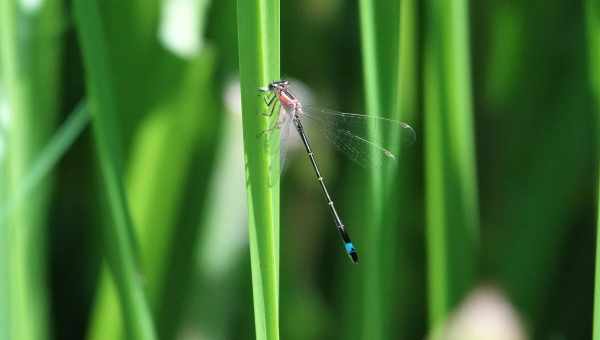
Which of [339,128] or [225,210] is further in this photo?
[339,128]

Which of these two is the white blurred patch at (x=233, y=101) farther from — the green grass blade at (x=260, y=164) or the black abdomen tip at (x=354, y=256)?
the green grass blade at (x=260, y=164)

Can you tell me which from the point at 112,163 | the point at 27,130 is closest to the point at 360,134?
the point at 112,163

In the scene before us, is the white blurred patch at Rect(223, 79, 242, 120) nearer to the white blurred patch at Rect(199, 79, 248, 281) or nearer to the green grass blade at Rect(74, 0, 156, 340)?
the white blurred patch at Rect(199, 79, 248, 281)

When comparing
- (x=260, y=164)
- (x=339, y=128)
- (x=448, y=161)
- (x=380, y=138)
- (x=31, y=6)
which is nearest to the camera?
(x=260, y=164)

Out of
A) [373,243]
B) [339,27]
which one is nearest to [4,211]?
[373,243]

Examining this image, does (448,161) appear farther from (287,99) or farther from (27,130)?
(27,130)

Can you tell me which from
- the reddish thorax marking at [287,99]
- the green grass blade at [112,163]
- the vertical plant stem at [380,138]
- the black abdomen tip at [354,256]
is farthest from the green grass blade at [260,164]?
the black abdomen tip at [354,256]

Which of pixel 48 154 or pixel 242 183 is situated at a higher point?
pixel 48 154

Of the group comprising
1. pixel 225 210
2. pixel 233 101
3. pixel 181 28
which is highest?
pixel 181 28

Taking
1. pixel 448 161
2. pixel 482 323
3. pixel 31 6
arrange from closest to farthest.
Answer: pixel 482 323, pixel 448 161, pixel 31 6
